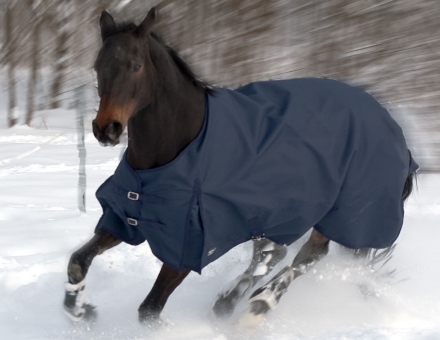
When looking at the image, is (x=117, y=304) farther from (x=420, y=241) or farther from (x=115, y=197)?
(x=420, y=241)

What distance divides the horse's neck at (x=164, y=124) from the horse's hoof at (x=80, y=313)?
63cm

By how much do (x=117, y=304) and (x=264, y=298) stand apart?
672mm

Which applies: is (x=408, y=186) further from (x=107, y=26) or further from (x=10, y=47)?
(x=10, y=47)

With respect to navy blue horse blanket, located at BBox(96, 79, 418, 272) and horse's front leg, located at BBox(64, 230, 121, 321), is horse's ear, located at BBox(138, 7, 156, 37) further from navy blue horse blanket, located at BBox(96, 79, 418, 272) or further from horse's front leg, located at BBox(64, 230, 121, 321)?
horse's front leg, located at BBox(64, 230, 121, 321)

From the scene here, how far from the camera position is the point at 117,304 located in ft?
10.5

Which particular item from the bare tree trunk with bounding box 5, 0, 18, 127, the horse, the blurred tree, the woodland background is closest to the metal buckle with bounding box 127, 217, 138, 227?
the horse

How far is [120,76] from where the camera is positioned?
231 centimetres

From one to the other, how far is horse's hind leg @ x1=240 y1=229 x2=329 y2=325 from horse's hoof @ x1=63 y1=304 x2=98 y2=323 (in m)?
0.64

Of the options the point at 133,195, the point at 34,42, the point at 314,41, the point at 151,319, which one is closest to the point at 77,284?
the point at 151,319

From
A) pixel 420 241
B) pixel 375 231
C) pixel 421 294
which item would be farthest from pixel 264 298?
pixel 420 241

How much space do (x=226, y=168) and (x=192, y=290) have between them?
39.7 inches

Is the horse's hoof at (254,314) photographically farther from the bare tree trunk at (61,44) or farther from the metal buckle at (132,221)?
the bare tree trunk at (61,44)

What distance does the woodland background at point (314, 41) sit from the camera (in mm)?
6305

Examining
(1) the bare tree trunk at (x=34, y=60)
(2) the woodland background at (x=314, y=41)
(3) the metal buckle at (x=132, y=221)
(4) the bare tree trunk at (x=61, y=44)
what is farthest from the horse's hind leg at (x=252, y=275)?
(1) the bare tree trunk at (x=34, y=60)
